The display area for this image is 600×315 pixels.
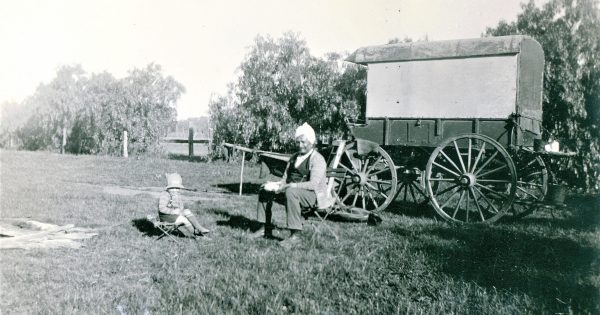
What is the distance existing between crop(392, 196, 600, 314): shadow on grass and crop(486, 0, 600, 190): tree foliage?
11116mm

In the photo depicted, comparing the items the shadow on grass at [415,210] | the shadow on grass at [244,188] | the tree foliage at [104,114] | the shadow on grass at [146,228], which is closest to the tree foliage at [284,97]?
the tree foliage at [104,114]

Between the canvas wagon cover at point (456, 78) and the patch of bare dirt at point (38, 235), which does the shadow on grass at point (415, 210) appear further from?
the patch of bare dirt at point (38, 235)

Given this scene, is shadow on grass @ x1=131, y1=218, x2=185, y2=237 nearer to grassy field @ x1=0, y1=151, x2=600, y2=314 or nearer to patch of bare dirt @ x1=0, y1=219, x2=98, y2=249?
grassy field @ x1=0, y1=151, x2=600, y2=314

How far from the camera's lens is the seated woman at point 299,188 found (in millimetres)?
6469

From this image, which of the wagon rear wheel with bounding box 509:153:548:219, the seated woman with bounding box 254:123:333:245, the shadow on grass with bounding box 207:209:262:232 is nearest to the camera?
the seated woman with bounding box 254:123:333:245

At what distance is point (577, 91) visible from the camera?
17828 mm

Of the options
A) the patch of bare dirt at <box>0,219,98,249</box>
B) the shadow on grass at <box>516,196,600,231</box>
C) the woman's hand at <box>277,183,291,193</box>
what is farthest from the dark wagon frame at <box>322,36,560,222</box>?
the patch of bare dirt at <box>0,219,98,249</box>

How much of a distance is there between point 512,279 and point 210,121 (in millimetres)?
18651

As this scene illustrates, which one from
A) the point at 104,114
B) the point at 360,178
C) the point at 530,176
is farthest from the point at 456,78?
the point at 104,114

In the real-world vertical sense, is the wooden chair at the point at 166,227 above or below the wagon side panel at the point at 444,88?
below

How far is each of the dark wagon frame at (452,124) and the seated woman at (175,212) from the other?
2.87m

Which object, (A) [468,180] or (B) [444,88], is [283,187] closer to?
(A) [468,180]

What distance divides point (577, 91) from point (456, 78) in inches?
459

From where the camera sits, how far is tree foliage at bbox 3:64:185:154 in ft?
80.9
